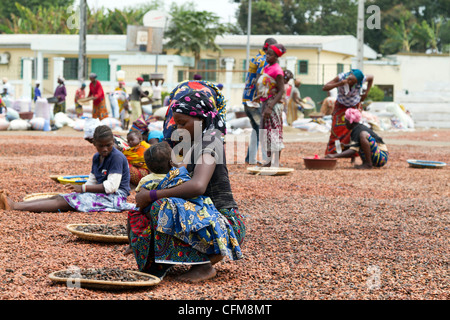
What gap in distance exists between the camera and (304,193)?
7.75 m

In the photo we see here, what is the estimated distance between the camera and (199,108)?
155 inches

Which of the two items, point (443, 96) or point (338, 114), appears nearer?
point (338, 114)

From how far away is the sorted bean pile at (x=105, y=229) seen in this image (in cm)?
498

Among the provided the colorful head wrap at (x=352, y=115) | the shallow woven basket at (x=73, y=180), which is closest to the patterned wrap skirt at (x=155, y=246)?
the shallow woven basket at (x=73, y=180)

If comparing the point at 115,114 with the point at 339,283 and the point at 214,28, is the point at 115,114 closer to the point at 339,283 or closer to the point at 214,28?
the point at 214,28

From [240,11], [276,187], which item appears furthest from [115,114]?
[240,11]

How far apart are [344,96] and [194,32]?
26725 millimetres

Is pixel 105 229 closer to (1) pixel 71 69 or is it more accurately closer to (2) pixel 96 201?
(2) pixel 96 201

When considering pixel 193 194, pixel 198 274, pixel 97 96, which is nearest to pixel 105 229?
pixel 198 274

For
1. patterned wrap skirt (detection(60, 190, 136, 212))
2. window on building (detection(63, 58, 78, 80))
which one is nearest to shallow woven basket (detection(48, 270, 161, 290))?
patterned wrap skirt (detection(60, 190, 136, 212))

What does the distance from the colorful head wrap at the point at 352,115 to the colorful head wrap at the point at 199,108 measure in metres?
6.58

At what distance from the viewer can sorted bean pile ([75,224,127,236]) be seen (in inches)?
196
